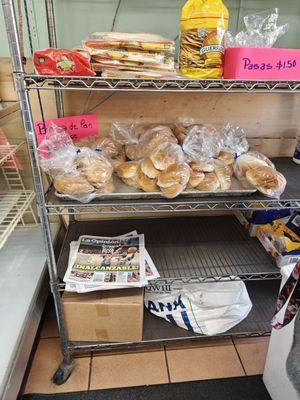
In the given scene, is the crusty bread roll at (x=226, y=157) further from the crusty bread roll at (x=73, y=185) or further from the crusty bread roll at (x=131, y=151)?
the crusty bread roll at (x=73, y=185)

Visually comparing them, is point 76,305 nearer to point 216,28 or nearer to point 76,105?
point 76,105

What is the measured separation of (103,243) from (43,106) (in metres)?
0.67

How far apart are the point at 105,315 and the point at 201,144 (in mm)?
777

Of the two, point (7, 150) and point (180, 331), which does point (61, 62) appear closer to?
point (7, 150)

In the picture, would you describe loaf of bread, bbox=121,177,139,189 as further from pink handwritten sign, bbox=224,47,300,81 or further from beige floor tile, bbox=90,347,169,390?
beige floor tile, bbox=90,347,169,390

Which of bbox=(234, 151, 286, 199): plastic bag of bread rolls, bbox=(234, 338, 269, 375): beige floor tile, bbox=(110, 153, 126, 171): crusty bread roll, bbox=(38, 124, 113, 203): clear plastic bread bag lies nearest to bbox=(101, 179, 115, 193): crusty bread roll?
bbox=(38, 124, 113, 203): clear plastic bread bag

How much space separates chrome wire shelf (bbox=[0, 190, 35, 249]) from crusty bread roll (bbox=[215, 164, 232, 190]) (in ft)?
2.90

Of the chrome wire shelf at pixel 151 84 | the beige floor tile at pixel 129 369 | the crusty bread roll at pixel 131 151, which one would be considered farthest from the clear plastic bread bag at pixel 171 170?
the beige floor tile at pixel 129 369

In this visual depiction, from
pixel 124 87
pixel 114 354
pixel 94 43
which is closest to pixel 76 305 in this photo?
pixel 114 354

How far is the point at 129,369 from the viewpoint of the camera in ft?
4.17

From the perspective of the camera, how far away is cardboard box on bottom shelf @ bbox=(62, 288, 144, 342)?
3.67 feet

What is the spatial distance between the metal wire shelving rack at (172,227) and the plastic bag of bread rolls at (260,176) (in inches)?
1.7

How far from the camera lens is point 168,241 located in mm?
1389

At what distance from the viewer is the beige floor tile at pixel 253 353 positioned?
129cm
